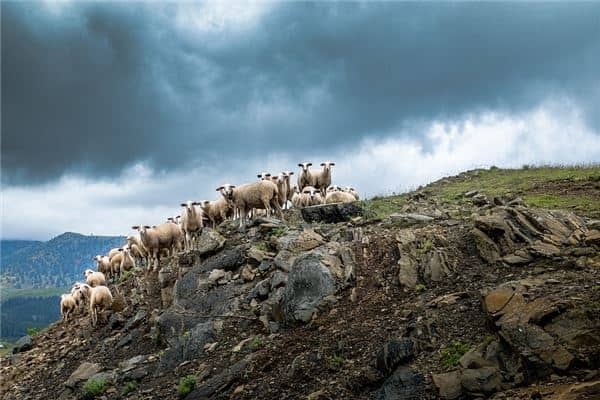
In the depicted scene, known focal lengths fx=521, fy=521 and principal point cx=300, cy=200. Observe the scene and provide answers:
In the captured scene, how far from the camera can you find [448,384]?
8.98 metres

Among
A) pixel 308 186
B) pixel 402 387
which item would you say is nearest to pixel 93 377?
pixel 402 387

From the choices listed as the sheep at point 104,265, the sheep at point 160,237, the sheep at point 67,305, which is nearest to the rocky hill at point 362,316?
the sheep at point 160,237

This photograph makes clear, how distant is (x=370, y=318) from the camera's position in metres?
12.1

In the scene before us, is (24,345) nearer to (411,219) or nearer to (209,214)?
(209,214)

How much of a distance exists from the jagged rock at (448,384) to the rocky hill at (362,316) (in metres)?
0.02

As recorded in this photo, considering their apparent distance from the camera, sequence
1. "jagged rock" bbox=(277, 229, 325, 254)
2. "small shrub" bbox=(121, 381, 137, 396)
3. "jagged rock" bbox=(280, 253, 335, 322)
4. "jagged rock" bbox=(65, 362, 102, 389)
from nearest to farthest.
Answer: "jagged rock" bbox=(280, 253, 335, 322) → "small shrub" bbox=(121, 381, 137, 396) → "jagged rock" bbox=(65, 362, 102, 389) → "jagged rock" bbox=(277, 229, 325, 254)

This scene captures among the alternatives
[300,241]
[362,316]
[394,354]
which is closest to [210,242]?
[300,241]

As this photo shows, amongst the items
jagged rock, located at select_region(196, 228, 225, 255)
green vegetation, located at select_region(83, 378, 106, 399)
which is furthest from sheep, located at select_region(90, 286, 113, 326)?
green vegetation, located at select_region(83, 378, 106, 399)

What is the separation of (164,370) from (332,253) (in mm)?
5670

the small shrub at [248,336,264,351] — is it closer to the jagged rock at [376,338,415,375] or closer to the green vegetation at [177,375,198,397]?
the green vegetation at [177,375,198,397]

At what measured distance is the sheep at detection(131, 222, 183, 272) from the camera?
25.1 metres

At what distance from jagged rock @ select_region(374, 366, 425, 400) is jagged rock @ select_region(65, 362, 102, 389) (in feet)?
34.6

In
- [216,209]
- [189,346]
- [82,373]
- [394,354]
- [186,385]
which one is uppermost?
[216,209]

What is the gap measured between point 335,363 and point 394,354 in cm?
144
